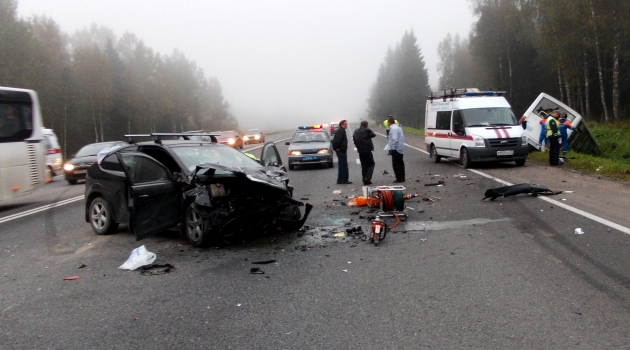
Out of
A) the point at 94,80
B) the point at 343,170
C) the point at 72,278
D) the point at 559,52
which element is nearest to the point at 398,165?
the point at 343,170

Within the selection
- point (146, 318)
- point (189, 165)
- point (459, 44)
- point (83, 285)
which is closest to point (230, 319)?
point (146, 318)

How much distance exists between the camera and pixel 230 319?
453 cm

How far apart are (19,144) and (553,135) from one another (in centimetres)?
1502

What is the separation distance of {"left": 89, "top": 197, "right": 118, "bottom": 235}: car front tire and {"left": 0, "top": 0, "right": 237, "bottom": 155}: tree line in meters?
30.8

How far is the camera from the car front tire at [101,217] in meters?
8.65

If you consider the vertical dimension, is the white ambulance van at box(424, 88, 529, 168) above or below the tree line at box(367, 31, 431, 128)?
below

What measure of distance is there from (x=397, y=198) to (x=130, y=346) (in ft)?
19.9

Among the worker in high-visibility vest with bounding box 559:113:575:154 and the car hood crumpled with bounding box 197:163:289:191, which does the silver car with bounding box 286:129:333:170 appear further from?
the car hood crumpled with bounding box 197:163:289:191

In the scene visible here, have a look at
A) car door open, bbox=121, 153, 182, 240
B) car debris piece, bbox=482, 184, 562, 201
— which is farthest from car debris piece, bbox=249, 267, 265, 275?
car debris piece, bbox=482, 184, 562, 201

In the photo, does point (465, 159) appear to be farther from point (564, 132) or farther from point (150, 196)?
point (150, 196)

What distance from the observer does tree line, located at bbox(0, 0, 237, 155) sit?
36.9 metres

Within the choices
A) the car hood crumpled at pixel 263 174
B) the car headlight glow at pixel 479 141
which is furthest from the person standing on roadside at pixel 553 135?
the car hood crumpled at pixel 263 174

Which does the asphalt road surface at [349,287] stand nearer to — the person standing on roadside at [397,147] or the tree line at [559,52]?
the person standing on roadside at [397,147]

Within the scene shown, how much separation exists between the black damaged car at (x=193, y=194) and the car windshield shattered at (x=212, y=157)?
0.02 meters
